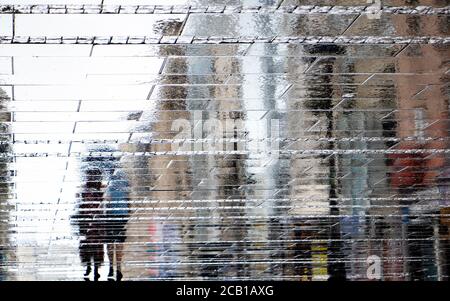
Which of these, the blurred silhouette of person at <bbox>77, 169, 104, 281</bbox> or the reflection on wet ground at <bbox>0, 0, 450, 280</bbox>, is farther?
the blurred silhouette of person at <bbox>77, 169, 104, 281</bbox>

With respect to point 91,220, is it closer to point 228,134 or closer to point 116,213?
point 116,213

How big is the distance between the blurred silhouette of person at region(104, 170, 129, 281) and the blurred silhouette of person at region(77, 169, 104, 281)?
0.11 metres

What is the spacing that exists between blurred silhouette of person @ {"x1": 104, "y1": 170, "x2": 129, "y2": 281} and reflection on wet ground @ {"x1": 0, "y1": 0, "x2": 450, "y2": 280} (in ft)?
0.14

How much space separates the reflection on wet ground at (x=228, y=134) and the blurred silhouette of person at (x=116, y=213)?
4 cm

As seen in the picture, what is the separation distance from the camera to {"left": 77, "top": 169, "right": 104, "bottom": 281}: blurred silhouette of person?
1302 centimetres

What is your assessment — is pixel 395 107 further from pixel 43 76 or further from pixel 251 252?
pixel 251 252

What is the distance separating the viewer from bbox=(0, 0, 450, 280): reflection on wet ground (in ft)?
25.1

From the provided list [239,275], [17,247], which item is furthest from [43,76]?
[239,275]

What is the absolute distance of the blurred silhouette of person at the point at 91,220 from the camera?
13.0 meters

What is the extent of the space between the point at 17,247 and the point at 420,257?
7300 mm

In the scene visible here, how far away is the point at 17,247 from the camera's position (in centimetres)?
1794

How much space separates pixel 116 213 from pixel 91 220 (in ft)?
2.17

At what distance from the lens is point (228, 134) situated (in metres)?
10.7
